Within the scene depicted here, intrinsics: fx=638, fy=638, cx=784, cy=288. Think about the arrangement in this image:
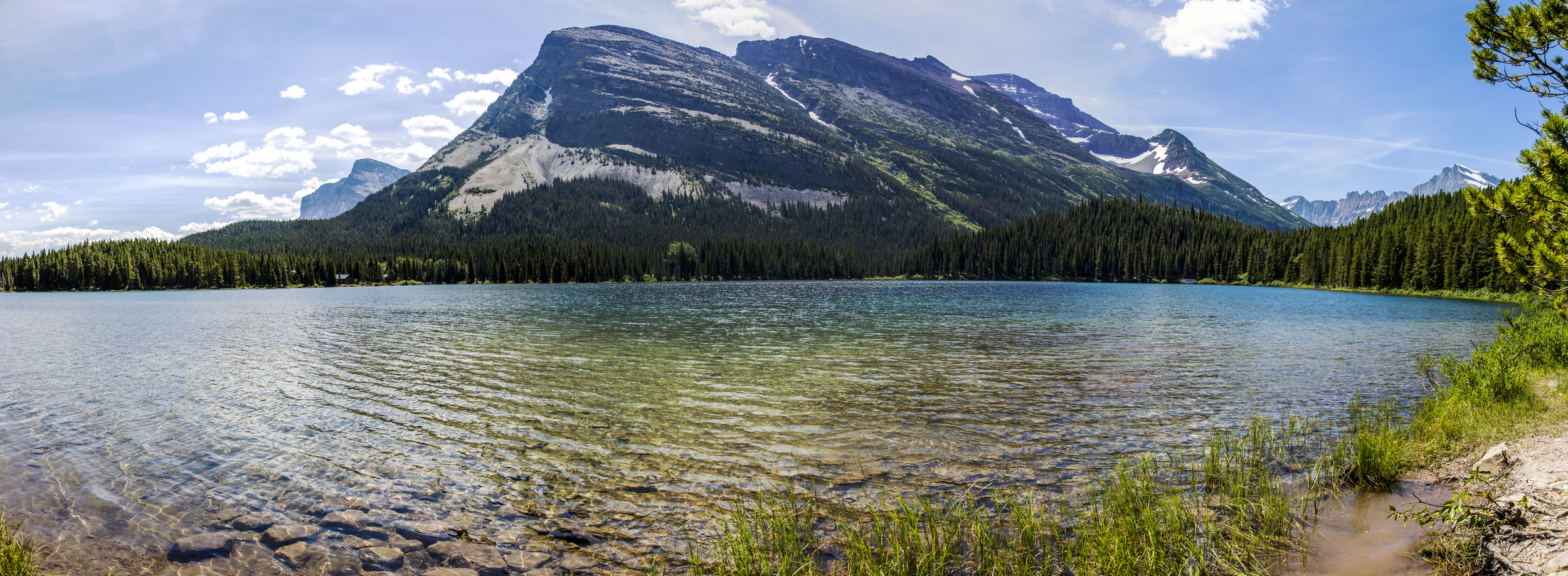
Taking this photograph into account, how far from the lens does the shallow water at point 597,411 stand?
1170 centimetres

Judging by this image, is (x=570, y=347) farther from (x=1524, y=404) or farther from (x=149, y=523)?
(x=1524, y=404)

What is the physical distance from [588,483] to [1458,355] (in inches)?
1553

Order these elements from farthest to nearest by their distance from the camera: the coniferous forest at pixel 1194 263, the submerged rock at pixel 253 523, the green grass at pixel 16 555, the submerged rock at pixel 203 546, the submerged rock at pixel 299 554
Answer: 1. the coniferous forest at pixel 1194 263
2. the submerged rock at pixel 253 523
3. the submerged rock at pixel 203 546
4. the submerged rock at pixel 299 554
5. the green grass at pixel 16 555

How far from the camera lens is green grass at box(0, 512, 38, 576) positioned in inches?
293

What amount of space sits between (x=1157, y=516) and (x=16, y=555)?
14723 mm

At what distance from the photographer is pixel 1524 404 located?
45.1 ft

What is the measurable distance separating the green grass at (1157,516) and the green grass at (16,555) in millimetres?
7940

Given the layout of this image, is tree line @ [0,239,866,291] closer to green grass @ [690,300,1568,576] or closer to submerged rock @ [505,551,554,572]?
submerged rock @ [505,551,554,572]

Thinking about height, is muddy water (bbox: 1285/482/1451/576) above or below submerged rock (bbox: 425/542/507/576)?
above

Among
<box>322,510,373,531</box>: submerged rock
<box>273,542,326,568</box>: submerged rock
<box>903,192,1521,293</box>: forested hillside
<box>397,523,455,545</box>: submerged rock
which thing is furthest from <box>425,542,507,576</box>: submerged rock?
<box>903,192,1521,293</box>: forested hillside

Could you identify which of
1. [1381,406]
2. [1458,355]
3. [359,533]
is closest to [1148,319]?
[1458,355]

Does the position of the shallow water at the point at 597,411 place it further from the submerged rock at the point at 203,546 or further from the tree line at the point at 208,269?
the tree line at the point at 208,269

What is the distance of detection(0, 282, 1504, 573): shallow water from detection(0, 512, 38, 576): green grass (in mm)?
984

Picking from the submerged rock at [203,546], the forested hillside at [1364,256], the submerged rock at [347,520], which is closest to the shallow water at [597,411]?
the submerged rock at [347,520]
